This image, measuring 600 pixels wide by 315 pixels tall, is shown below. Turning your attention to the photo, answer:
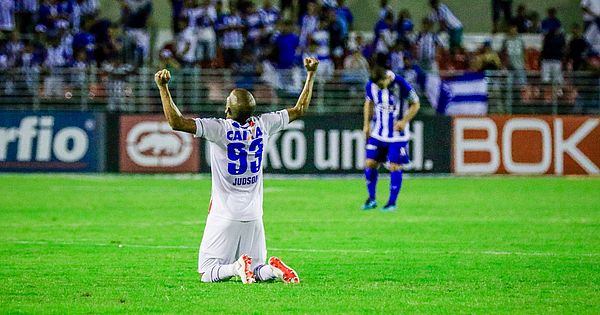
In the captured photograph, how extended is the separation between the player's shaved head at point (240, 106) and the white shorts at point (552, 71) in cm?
1815

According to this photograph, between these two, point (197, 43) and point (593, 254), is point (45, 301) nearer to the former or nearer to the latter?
point (593, 254)

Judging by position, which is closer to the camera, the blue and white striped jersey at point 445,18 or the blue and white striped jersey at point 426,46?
the blue and white striped jersey at point 426,46

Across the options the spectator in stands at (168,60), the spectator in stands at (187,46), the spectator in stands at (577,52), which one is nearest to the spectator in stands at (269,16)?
the spectator in stands at (187,46)

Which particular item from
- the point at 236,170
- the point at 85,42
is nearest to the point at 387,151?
the point at 236,170

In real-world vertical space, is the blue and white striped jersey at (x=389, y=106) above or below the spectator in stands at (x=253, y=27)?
below

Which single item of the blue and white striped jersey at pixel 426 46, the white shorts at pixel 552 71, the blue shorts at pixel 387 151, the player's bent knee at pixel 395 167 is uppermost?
the blue and white striped jersey at pixel 426 46

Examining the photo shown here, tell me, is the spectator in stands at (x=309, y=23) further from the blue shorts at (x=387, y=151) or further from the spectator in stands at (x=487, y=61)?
Answer: the blue shorts at (x=387, y=151)

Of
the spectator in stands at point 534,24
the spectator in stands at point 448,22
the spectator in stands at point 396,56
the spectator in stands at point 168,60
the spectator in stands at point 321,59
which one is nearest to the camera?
the spectator in stands at point 321,59

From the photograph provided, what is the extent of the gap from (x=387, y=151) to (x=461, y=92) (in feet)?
28.9

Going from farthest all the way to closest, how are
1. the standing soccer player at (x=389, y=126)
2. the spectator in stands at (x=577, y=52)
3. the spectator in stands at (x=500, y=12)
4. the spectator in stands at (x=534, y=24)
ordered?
the spectator in stands at (x=500, y=12)
the spectator in stands at (x=534, y=24)
the spectator in stands at (x=577, y=52)
the standing soccer player at (x=389, y=126)

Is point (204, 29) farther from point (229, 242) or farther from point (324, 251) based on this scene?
point (229, 242)

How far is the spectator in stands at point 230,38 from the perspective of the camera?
1125 inches

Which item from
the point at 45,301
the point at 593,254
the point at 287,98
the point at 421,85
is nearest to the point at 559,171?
the point at 421,85

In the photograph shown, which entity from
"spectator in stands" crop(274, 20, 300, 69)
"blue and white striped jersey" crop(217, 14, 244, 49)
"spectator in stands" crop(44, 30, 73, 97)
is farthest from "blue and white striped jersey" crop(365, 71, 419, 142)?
"spectator in stands" crop(44, 30, 73, 97)
